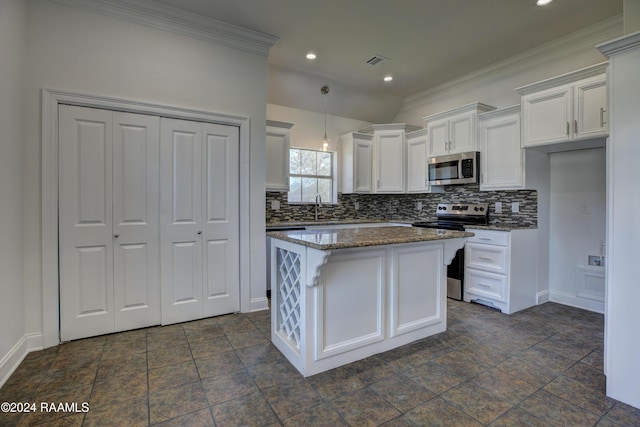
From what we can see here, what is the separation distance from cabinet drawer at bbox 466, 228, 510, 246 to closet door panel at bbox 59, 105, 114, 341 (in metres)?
3.89

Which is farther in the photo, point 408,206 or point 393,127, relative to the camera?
point 408,206

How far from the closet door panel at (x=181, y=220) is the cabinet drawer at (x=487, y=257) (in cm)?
313

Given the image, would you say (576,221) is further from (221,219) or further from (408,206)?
(221,219)

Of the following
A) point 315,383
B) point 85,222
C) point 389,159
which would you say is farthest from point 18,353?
point 389,159

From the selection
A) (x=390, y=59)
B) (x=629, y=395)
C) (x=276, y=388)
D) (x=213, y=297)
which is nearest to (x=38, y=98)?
(x=213, y=297)

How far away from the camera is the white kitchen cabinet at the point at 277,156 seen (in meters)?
4.12

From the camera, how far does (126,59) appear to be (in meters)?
2.73

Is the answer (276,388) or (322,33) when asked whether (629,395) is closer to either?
(276,388)

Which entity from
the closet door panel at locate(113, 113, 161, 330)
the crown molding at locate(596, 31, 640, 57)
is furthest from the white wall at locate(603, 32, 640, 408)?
the closet door panel at locate(113, 113, 161, 330)

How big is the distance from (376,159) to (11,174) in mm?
4294

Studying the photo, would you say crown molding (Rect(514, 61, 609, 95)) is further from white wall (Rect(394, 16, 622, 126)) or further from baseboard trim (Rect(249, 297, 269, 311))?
baseboard trim (Rect(249, 297, 269, 311))

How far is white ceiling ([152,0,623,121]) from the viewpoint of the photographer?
280cm

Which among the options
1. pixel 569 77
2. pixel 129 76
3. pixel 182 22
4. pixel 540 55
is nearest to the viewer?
pixel 129 76

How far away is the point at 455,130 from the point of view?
416 centimetres
